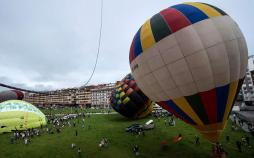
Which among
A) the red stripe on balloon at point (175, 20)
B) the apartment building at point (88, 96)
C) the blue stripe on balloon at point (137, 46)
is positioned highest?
the apartment building at point (88, 96)

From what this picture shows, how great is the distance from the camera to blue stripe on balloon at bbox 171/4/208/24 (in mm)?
14301

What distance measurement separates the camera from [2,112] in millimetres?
34594

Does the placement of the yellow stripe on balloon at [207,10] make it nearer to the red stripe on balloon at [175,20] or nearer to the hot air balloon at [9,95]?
the red stripe on balloon at [175,20]

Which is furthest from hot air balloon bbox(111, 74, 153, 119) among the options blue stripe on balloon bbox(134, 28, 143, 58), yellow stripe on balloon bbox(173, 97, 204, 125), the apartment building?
the apartment building

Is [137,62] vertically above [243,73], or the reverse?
[137,62]

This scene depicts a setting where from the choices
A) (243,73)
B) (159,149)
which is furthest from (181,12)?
(159,149)

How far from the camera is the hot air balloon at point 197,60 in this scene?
13812 millimetres

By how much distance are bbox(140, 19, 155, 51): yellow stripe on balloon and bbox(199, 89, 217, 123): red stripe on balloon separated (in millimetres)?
5281

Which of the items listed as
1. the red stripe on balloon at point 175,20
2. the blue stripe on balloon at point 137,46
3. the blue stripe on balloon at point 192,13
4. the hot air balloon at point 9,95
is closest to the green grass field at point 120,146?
the blue stripe on balloon at point 137,46

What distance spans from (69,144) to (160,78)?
14.6 m

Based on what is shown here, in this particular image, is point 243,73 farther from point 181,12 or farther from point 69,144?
point 69,144

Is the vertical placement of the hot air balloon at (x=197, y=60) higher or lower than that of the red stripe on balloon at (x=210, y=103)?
higher

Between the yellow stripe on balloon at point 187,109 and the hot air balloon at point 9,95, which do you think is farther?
the hot air balloon at point 9,95

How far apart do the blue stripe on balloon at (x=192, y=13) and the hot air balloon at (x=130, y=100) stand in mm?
20236
